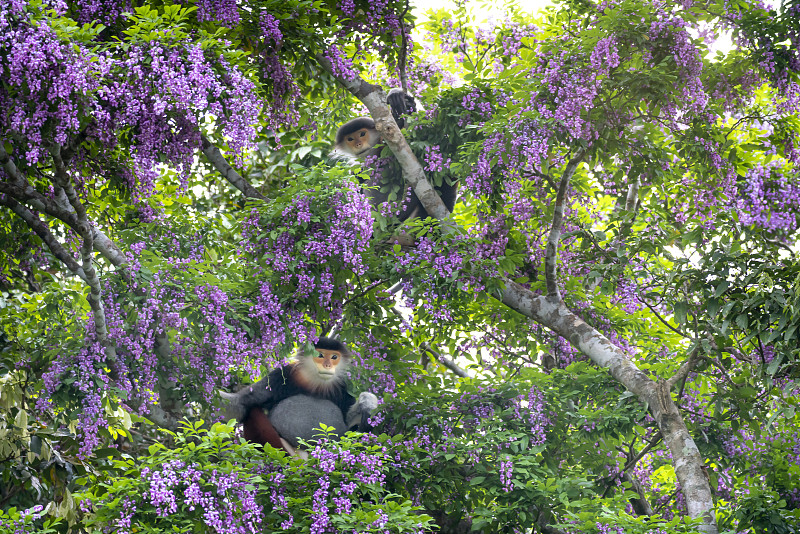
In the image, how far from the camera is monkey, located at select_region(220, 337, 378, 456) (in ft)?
21.9

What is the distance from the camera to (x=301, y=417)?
6676mm

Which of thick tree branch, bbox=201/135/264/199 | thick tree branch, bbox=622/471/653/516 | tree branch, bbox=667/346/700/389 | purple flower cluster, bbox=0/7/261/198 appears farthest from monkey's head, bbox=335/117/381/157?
thick tree branch, bbox=622/471/653/516

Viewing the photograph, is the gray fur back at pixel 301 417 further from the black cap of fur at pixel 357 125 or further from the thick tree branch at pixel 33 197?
the black cap of fur at pixel 357 125

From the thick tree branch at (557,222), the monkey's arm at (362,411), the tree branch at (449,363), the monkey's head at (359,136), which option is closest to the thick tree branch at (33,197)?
the monkey's arm at (362,411)

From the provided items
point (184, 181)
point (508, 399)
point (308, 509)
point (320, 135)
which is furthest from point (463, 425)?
point (320, 135)

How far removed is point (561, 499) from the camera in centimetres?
561

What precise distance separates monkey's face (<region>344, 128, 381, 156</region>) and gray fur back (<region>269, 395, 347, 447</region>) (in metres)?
2.30

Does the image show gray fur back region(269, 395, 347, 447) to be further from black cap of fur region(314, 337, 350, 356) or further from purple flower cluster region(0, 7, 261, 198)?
purple flower cluster region(0, 7, 261, 198)

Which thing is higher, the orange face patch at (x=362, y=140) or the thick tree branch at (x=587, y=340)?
the orange face patch at (x=362, y=140)

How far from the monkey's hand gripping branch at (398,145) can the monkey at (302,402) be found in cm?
142

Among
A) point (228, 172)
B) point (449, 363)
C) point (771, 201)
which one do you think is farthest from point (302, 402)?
point (771, 201)

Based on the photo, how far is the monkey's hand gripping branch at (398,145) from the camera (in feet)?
23.1

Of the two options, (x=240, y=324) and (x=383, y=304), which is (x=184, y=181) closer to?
(x=240, y=324)

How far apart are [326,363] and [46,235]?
93.5 inches
